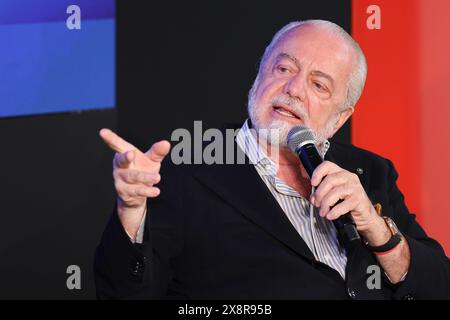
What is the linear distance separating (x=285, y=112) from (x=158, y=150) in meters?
0.74

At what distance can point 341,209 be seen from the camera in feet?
6.24

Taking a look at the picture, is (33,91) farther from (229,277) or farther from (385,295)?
(385,295)

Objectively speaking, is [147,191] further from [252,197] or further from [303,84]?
[303,84]

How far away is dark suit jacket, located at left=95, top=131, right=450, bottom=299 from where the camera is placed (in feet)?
7.01

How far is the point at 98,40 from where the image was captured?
344 centimetres

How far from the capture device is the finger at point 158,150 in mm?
1722

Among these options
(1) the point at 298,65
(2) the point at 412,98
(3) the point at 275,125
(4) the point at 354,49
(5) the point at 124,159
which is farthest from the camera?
(2) the point at 412,98

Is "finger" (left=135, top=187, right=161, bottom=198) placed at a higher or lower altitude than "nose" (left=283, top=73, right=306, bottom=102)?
lower

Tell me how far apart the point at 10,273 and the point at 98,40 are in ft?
3.67

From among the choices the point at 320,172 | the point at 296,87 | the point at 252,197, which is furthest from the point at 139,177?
the point at 296,87

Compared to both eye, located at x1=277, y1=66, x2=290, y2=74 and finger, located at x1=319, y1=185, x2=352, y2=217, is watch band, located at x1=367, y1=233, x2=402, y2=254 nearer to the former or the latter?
finger, located at x1=319, y1=185, x2=352, y2=217

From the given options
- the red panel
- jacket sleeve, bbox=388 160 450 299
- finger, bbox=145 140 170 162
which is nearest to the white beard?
jacket sleeve, bbox=388 160 450 299

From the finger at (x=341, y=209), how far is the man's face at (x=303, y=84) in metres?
0.44

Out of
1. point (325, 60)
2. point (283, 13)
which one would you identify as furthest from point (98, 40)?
point (325, 60)
